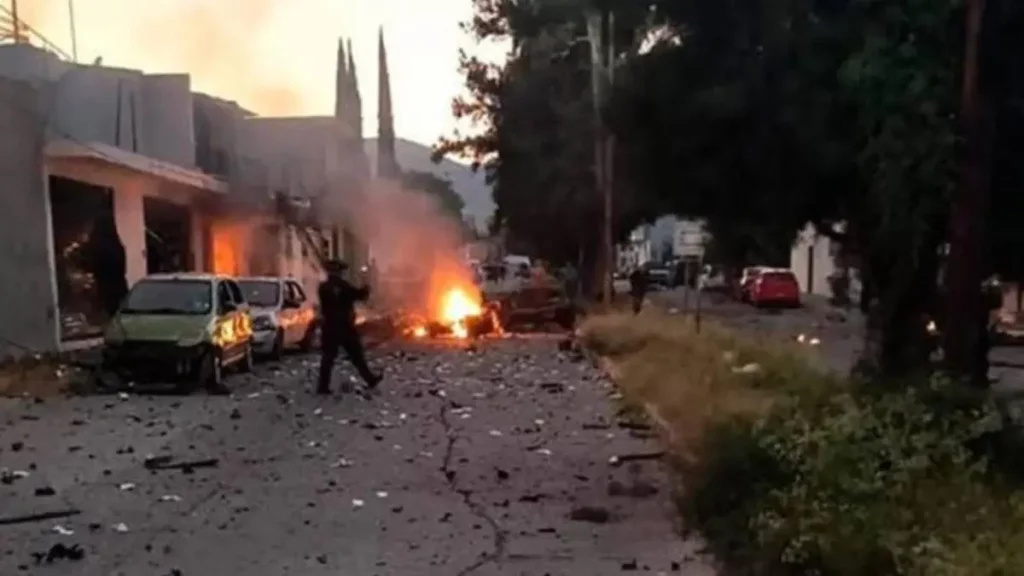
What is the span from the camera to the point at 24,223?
941 inches

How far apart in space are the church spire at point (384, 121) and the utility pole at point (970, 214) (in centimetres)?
8807

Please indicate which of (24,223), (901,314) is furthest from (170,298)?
(901,314)

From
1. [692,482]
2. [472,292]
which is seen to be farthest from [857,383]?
[472,292]

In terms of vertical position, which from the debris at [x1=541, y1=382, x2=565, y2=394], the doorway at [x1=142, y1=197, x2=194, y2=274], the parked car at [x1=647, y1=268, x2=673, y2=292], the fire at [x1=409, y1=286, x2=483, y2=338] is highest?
the doorway at [x1=142, y1=197, x2=194, y2=274]

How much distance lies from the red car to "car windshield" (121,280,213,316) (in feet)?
115

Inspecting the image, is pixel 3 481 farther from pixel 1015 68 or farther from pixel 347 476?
pixel 1015 68

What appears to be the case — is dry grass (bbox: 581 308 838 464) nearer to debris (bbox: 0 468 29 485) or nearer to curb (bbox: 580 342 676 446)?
curb (bbox: 580 342 676 446)

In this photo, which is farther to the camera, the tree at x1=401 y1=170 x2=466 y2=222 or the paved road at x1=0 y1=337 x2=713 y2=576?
the tree at x1=401 y1=170 x2=466 y2=222

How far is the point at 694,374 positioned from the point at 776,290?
126 feet

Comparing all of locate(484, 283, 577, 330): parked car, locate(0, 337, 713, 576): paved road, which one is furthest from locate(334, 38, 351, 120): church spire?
locate(0, 337, 713, 576): paved road

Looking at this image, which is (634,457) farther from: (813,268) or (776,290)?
(813,268)

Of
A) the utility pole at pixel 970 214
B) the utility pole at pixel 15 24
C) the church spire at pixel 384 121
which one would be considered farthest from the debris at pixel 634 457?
the church spire at pixel 384 121

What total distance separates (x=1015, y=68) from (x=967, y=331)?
76.6 inches

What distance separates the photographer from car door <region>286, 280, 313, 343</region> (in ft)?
91.9
